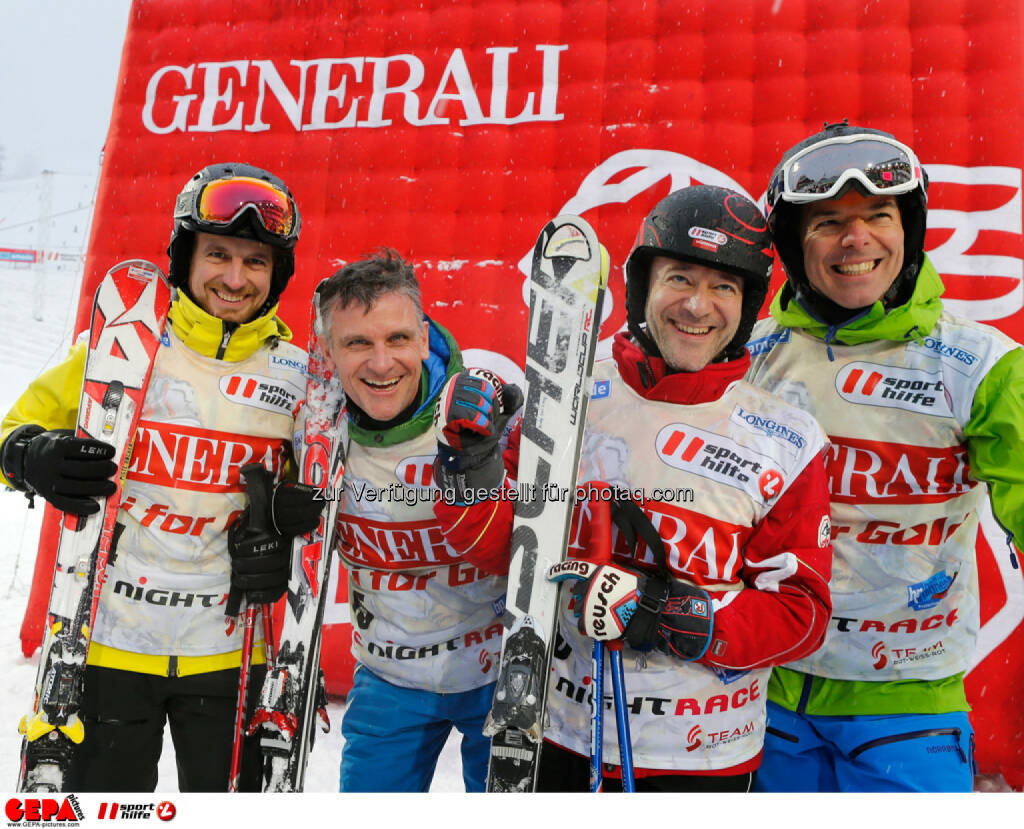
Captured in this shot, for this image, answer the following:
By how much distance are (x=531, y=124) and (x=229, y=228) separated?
1889mm

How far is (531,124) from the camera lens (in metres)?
3.23

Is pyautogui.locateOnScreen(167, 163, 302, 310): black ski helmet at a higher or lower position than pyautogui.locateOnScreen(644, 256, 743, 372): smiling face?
higher

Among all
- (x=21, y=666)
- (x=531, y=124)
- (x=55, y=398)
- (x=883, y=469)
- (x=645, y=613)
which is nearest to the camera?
(x=645, y=613)

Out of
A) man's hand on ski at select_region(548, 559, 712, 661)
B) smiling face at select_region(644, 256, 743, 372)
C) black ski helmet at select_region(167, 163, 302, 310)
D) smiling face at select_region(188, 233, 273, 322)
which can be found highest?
black ski helmet at select_region(167, 163, 302, 310)

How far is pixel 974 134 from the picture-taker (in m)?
2.79

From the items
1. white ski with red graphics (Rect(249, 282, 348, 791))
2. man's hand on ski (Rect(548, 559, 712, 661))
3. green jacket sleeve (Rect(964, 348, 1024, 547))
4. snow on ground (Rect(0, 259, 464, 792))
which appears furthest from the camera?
snow on ground (Rect(0, 259, 464, 792))

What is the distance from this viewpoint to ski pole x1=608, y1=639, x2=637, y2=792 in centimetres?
131

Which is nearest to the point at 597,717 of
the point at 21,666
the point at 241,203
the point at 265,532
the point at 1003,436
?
the point at 265,532

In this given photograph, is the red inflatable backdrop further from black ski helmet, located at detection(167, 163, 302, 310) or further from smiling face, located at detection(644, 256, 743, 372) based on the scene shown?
smiling face, located at detection(644, 256, 743, 372)

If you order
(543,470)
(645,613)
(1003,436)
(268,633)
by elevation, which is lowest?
(268,633)

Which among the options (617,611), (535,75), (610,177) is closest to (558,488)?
(617,611)

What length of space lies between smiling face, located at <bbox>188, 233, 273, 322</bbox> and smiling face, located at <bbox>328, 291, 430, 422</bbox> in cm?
31

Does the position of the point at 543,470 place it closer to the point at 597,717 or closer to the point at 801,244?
the point at 597,717
